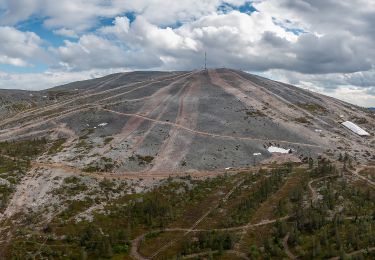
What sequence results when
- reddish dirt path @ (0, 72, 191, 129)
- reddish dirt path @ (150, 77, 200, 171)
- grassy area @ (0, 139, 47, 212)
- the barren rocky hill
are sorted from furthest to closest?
reddish dirt path @ (0, 72, 191, 129)
the barren rocky hill
reddish dirt path @ (150, 77, 200, 171)
grassy area @ (0, 139, 47, 212)

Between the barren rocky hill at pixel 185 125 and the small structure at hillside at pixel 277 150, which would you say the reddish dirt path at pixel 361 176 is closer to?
the barren rocky hill at pixel 185 125

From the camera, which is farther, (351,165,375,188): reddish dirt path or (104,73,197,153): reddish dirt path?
(104,73,197,153): reddish dirt path

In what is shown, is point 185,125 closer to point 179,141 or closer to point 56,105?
point 179,141

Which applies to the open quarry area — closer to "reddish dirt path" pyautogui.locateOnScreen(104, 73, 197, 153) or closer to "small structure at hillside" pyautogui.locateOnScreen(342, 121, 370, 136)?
"small structure at hillside" pyautogui.locateOnScreen(342, 121, 370, 136)

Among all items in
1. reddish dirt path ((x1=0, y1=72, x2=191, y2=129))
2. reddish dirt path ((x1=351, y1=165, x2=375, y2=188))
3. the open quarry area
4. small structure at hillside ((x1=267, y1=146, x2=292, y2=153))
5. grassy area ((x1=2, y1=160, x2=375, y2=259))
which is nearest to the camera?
grassy area ((x1=2, y1=160, x2=375, y2=259))

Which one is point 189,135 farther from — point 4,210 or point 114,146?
point 4,210

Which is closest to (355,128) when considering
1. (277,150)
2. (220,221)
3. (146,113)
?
(277,150)

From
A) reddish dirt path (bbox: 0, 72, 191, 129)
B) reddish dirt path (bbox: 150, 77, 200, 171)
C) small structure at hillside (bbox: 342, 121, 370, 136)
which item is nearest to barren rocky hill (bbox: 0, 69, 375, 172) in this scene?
reddish dirt path (bbox: 150, 77, 200, 171)

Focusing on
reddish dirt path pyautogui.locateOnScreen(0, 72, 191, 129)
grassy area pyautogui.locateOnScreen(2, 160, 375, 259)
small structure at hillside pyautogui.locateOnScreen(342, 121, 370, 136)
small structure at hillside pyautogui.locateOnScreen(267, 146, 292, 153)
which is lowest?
grassy area pyautogui.locateOnScreen(2, 160, 375, 259)
